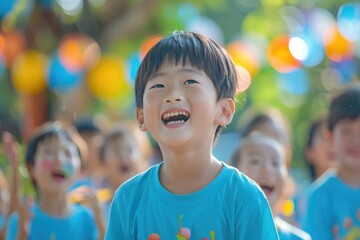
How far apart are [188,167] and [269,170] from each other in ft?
4.24

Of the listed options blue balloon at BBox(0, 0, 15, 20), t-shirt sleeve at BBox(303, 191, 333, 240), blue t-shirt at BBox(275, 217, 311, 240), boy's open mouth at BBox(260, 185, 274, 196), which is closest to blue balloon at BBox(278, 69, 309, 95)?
blue balloon at BBox(0, 0, 15, 20)

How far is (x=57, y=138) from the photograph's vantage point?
18.2 feet

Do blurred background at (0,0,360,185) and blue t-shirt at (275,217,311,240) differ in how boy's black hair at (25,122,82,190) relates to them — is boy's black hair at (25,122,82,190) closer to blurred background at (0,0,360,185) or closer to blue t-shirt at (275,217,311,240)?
blue t-shirt at (275,217,311,240)

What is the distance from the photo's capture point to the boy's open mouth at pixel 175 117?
11.3ft

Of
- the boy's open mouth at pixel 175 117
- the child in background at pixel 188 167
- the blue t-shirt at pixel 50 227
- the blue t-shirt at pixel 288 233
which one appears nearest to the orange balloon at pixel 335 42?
the blue t-shirt at pixel 50 227

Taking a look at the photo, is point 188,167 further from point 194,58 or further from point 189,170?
point 194,58

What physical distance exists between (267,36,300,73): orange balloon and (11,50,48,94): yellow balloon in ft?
8.72

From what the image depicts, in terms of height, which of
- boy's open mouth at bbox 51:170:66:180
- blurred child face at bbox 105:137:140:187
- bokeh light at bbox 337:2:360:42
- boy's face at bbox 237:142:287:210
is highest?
bokeh light at bbox 337:2:360:42

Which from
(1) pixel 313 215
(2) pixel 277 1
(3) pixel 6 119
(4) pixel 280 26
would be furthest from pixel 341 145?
(3) pixel 6 119

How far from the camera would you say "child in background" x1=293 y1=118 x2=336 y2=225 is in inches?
275

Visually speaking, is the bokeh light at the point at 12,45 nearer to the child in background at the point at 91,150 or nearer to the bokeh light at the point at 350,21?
the child in background at the point at 91,150

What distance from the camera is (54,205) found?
5484mm

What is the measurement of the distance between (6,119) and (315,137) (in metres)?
5.54

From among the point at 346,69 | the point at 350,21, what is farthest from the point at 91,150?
the point at 346,69
